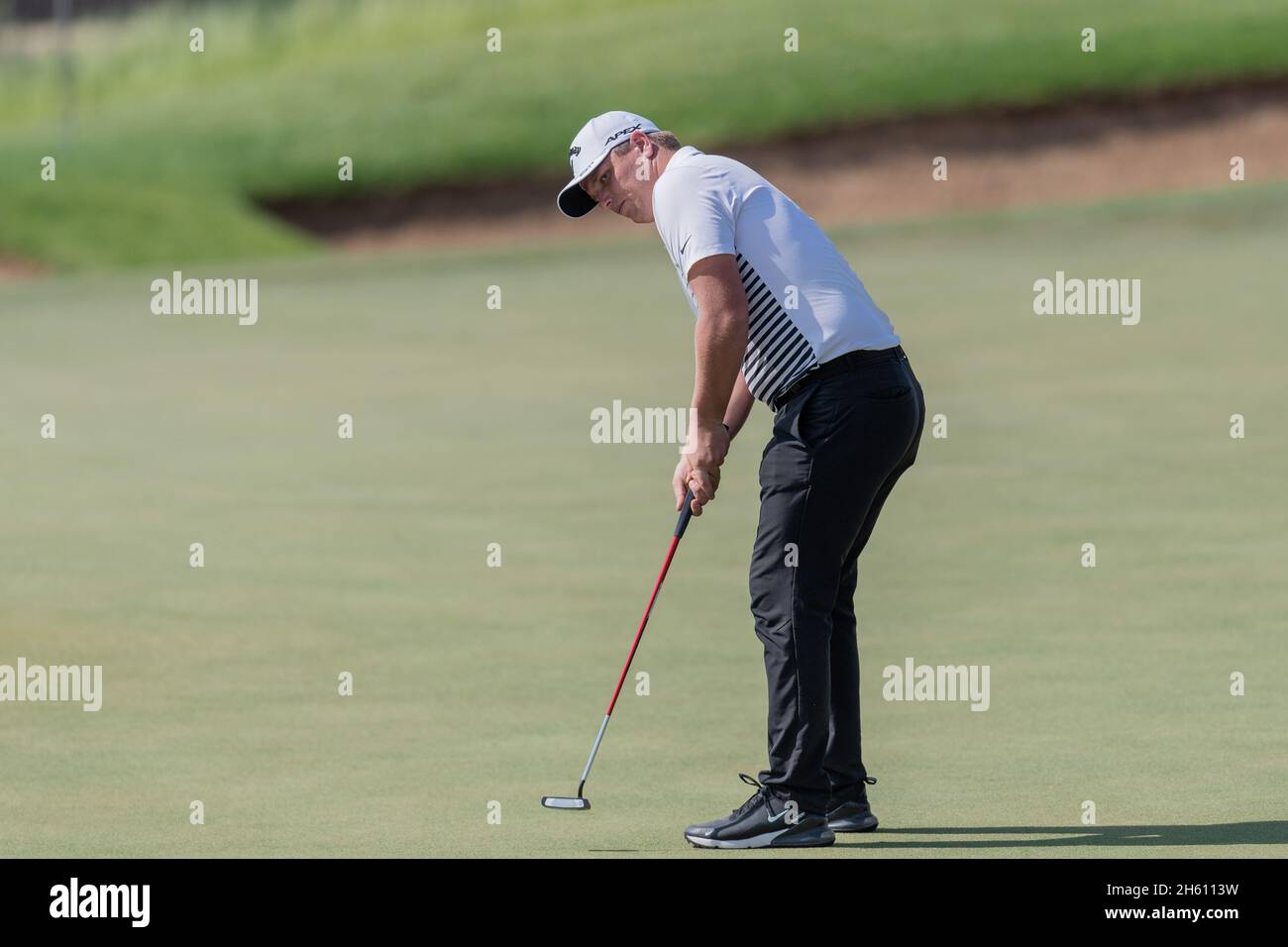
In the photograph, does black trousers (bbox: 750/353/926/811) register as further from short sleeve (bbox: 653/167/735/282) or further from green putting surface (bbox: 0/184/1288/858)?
short sleeve (bbox: 653/167/735/282)

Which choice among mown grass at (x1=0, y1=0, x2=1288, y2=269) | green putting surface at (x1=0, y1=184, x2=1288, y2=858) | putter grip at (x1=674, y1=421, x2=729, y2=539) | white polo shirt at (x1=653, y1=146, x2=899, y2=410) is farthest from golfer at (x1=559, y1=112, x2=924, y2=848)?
mown grass at (x1=0, y1=0, x2=1288, y2=269)

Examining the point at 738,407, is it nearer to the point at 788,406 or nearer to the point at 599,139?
the point at 788,406

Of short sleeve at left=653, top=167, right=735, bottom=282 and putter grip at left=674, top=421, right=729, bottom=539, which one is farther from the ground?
short sleeve at left=653, top=167, right=735, bottom=282

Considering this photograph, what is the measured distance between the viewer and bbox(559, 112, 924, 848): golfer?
6762mm

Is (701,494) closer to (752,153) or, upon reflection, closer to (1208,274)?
(1208,274)

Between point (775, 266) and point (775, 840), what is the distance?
5.60ft

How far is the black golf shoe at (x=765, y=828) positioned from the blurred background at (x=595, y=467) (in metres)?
0.17

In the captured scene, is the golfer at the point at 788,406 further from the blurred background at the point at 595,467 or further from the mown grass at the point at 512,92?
the mown grass at the point at 512,92

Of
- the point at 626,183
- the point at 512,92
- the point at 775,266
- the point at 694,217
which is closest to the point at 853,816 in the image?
the point at 775,266

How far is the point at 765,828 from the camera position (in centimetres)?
683

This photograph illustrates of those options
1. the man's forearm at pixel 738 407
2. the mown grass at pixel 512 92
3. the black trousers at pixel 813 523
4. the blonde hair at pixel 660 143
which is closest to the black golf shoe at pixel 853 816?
the black trousers at pixel 813 523

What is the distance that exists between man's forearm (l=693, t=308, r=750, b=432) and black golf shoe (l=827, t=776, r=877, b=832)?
1384mm

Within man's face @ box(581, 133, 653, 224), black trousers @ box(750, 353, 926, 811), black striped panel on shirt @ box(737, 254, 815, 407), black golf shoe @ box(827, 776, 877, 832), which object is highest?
man's face @ box(581, 133, 653, 224)

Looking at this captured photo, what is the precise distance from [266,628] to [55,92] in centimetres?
4306
